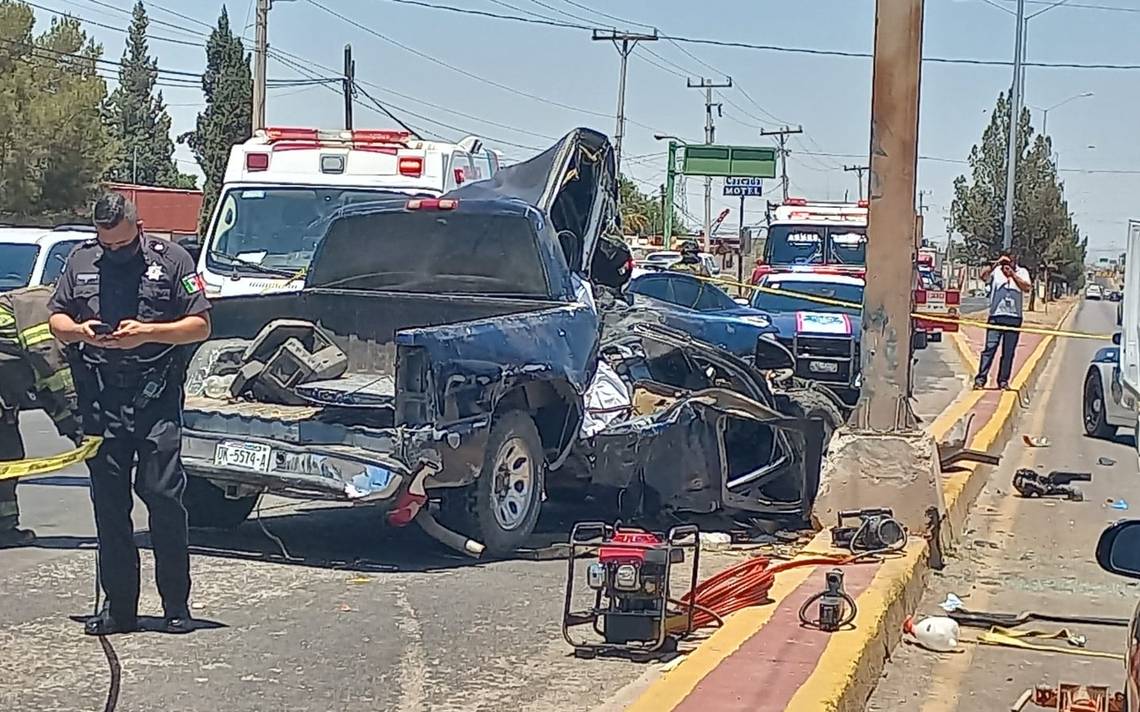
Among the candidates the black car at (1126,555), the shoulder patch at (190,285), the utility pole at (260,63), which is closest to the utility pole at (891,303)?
the shoulder patch at (190,285)

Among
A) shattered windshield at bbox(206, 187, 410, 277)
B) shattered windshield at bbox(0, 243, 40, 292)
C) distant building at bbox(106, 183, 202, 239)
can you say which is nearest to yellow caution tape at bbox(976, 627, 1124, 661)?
shattered windshield at bbox(206, 187, 410, 277)

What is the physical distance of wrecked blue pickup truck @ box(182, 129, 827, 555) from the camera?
8.27 meters

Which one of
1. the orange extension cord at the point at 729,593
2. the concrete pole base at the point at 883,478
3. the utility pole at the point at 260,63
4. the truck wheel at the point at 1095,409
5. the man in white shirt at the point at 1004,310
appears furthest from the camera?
the utility pole at the point at 260,63

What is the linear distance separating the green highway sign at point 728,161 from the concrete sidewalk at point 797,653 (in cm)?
5737

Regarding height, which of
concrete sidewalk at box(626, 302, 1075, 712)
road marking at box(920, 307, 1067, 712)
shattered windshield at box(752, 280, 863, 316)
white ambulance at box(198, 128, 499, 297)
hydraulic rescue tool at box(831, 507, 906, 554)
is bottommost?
road marking at box(920, 307, 1067, 712)

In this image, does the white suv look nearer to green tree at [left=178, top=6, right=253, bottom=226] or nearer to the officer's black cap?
the officer's black cap

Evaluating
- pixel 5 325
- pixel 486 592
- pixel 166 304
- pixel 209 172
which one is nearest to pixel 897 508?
pixel 486 592

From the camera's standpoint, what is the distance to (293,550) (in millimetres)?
9078

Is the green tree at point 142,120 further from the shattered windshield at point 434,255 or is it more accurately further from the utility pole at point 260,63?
the shattered windshield at point 434,255

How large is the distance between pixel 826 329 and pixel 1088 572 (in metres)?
8.03

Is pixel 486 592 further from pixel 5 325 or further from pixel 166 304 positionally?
pixel 5 325

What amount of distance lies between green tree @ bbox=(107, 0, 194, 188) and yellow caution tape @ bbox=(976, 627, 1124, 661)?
89.1 meters

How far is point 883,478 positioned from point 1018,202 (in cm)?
5879

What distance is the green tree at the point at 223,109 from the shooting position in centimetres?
7406
